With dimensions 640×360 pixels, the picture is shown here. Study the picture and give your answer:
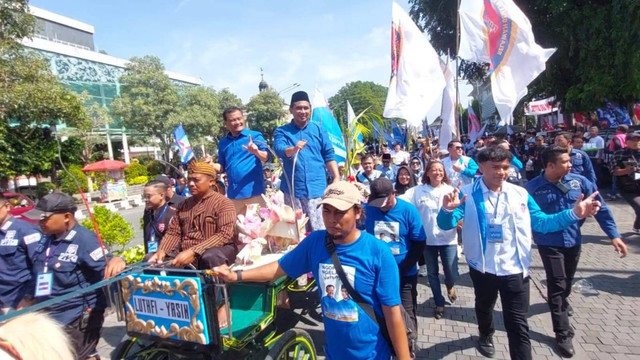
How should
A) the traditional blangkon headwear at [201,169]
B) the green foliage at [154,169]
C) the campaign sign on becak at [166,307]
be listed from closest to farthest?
1. the campaign sign on becak at [166,307]
2. the traditional blangkon headwear at [201,169]
3. the green foliage at [154,169]

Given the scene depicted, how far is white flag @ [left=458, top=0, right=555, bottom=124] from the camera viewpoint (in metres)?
5.60

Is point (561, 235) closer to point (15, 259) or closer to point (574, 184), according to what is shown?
point (574, 184)

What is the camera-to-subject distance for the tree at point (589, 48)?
12.5 m

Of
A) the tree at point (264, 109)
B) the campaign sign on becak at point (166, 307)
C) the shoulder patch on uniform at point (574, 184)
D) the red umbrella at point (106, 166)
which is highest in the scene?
the tree at point (264, 109)

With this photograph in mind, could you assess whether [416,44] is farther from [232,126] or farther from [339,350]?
[339,350]

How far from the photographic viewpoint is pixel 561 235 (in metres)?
3.40

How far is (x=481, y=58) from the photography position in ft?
21.4

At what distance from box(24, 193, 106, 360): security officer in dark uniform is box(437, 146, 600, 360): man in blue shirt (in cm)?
283

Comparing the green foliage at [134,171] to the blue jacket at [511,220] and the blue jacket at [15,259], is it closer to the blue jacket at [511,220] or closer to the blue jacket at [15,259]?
the blue jacket at [15,259]

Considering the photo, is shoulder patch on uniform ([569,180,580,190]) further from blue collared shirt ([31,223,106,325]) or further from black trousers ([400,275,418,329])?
blue collared shirt ([31,223,106,325])

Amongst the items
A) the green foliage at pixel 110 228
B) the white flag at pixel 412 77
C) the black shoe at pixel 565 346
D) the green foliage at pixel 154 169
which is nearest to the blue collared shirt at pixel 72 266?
the green foliage at pixel 110 228

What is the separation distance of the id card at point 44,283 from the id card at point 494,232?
341 centimetres

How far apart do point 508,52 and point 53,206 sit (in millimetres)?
6195

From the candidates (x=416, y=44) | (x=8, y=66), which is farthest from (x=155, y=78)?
(x=416, y=44)
